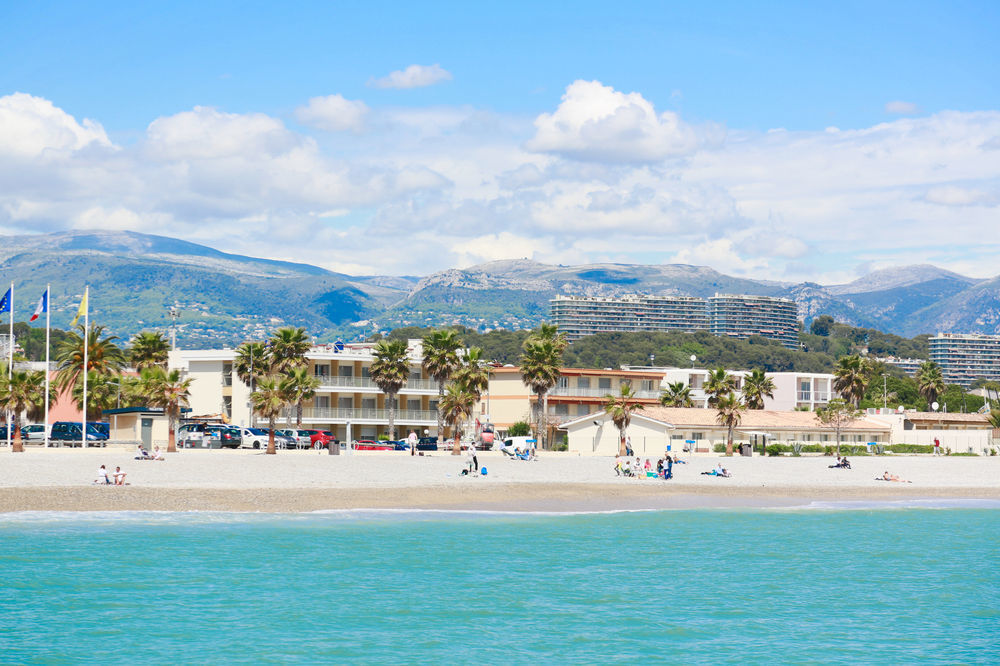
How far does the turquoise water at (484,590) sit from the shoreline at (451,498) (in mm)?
1927

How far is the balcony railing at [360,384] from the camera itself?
102 metres

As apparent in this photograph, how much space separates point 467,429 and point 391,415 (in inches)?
662

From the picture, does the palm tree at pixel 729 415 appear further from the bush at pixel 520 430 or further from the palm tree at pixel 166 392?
the palm tree at pixel 166 392

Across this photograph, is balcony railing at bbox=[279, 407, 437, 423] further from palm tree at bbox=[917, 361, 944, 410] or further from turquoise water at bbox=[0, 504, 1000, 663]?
palm tree at bbox=[917, 361, 944, 410]

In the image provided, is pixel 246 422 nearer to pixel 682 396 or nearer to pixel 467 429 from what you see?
pixel 467 429

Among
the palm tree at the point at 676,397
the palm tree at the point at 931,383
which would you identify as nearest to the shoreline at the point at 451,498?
the palm tree at the point at 676,397

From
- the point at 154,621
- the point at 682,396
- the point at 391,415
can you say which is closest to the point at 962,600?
the point at 154,621

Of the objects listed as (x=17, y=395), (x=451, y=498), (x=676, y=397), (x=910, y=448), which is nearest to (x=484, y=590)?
(x=451, y=498)

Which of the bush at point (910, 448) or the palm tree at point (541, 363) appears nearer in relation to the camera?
the palm tree at point (541, 363)

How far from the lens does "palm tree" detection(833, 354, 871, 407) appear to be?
11819 cm

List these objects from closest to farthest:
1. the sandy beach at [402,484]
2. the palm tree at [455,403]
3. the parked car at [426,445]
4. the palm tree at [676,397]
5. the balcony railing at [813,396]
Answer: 1. the sandy beach at [402,484]
2. the palm tree at [455,403]
3. the parked car at [426,445]
4. the palm tree at [676,397]
5. the balcony railing at [813,396]

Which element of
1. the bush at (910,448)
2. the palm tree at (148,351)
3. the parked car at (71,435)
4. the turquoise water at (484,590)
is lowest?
the turquoise water at (484,590)

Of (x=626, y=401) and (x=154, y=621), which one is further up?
(x=626, y=401)

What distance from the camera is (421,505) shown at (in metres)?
52.1
